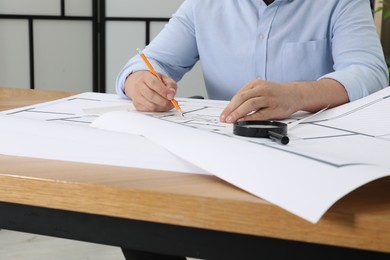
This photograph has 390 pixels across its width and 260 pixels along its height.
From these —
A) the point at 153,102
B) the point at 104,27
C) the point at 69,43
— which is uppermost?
the point at 153,102

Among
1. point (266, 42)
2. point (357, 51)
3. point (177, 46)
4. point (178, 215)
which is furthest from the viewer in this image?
point (177, 46)

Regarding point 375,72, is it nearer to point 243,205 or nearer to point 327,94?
point 327,94

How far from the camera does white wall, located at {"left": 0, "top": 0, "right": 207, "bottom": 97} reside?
3158 mm

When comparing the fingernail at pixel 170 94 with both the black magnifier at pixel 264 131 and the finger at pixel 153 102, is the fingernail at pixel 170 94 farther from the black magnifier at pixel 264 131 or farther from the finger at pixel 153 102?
the black magnifier at pixel 264 131

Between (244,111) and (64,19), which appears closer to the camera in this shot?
(244,111)

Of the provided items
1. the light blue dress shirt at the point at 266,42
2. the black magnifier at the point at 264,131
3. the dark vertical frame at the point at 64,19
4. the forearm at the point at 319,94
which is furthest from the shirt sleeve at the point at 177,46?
the dark vertical frame at the point at 64,19

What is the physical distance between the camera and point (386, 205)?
1.47 feet

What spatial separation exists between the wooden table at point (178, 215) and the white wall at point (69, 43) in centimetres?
280

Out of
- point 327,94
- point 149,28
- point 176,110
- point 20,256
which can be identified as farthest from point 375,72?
point 149,28

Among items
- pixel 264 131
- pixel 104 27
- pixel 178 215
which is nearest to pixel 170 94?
pixel 264 131

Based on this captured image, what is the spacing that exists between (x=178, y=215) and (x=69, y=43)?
2.97m

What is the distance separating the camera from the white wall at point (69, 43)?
316 centimetres

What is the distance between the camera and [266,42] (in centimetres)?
142

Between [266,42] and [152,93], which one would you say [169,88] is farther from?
[266,42]
